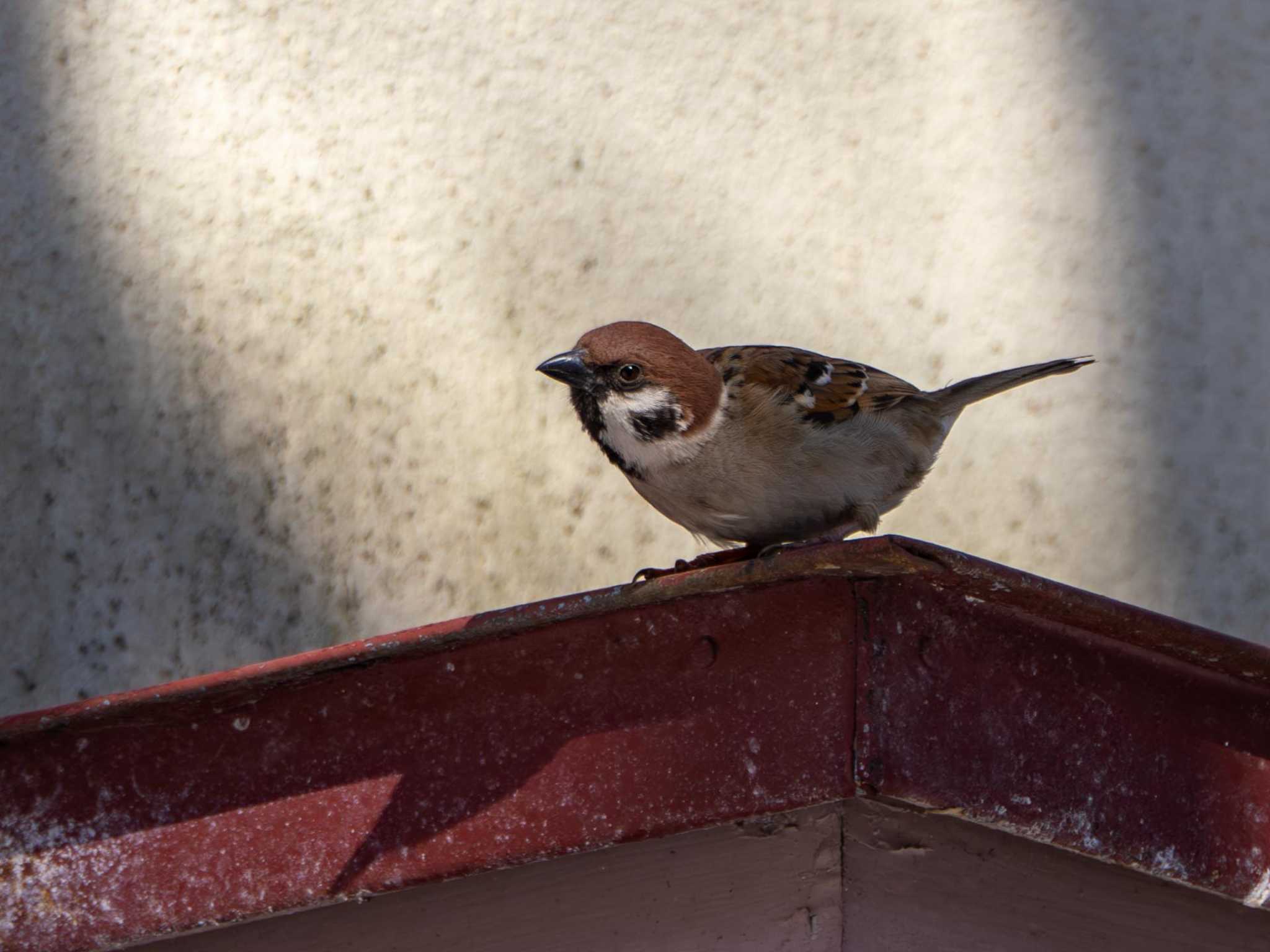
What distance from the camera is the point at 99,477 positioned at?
2.53 meters

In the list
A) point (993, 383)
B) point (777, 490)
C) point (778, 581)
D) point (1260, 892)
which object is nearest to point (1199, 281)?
point (993, 383)

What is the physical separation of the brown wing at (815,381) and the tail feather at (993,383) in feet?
0.20

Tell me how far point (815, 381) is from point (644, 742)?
928 millimetres

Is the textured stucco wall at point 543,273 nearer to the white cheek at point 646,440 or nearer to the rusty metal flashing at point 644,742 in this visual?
the white cheek at point 646,440

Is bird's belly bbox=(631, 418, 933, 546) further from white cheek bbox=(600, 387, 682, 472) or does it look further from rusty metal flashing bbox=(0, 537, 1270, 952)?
rusty metal flashing bbox=(0, 537, 1270, 952)

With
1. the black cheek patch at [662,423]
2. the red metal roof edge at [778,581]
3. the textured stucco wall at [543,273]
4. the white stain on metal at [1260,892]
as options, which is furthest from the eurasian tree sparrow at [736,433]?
the white stain on metal at [1260,892]

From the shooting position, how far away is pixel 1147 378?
2586 millimetres

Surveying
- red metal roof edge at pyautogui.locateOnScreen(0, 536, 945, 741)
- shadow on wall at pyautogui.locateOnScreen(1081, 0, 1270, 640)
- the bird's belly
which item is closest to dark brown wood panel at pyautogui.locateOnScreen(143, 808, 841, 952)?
red metal roof edge at pyautogui.locateOnScreen(0, 536, 945, 741)

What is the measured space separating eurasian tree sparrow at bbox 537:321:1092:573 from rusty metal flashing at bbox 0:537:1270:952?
0.68 metres

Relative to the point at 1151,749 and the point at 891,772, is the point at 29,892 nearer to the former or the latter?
the point at 891,772

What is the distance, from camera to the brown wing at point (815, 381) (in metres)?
2.09

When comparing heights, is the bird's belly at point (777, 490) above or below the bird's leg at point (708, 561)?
above

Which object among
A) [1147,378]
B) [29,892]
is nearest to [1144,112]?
[1147,378]

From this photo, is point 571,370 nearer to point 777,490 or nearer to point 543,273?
point 777,490
